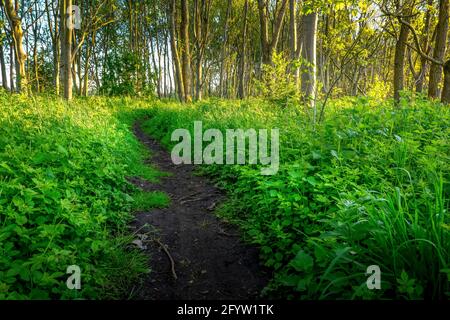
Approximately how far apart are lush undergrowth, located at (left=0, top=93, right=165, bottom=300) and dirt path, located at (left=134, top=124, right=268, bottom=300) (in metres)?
0.25

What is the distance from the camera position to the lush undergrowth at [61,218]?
2.48m

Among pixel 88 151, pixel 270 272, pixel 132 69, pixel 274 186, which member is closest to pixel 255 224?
pixel 274 186

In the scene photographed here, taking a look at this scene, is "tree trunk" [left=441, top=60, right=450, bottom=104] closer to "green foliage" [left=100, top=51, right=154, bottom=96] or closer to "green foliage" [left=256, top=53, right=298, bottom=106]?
"green foliage" [left=256, top=53, right=298, bottom=106]

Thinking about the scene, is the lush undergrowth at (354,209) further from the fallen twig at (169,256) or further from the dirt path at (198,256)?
the fallen twig at (169,256)

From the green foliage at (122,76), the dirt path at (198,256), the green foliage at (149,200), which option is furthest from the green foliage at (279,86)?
the green foliage at (122,76)

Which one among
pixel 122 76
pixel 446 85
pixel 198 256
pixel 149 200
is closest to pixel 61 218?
pixel 198 256

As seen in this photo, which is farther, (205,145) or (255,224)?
(205,145)

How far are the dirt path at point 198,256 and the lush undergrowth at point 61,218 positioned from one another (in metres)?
0.25

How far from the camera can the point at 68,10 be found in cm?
1027

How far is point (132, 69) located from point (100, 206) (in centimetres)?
1988

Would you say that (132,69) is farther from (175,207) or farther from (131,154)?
(175,207)

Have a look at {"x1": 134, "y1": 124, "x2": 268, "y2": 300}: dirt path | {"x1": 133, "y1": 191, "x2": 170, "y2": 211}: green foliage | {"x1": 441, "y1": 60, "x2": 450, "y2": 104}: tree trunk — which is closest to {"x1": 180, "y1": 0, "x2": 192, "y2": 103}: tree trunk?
{"x1": 441, "y1": 60, "x2": 450, "y2": 104}: tree trunk
